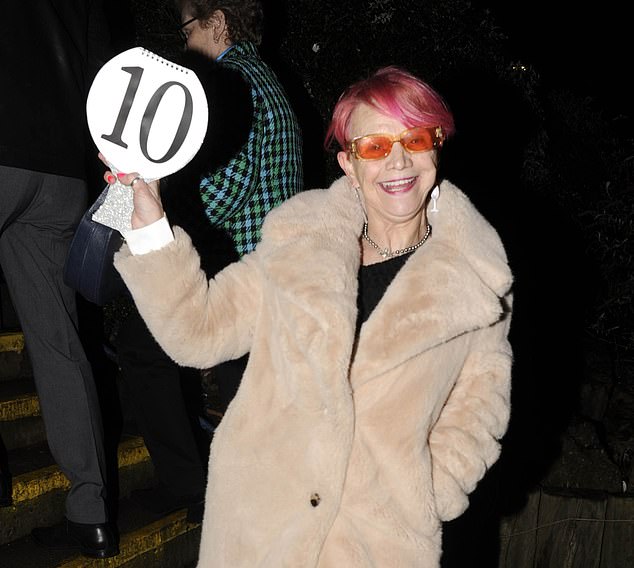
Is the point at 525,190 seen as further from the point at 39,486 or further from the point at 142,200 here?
the point at 142,200

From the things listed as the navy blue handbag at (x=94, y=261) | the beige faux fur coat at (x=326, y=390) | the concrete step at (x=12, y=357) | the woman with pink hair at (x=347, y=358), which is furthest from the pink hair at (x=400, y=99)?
Answer: the concrete step at (x=12, y=357)

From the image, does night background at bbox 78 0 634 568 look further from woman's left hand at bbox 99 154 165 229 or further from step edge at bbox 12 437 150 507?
woman's left hand at bbox 99 154 165 229

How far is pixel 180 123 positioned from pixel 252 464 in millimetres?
804

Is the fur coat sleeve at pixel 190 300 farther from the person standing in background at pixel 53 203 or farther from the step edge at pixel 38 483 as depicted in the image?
the step edge at pixel 38 483

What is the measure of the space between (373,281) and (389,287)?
13cm

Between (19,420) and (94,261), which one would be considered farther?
(19,420)

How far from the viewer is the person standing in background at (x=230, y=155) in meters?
2.68

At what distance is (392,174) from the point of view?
2006 mm

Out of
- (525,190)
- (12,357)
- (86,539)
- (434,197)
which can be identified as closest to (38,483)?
(86,539)

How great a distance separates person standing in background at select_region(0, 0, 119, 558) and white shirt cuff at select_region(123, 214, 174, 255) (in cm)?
91

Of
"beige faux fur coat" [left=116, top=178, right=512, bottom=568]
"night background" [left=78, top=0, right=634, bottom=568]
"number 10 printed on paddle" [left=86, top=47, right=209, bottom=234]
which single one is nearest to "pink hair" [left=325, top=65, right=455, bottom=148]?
"beige faux fur coat" [left=116, top=178, right=512, bottom=568]

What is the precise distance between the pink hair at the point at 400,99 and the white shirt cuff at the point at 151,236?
2.01ft

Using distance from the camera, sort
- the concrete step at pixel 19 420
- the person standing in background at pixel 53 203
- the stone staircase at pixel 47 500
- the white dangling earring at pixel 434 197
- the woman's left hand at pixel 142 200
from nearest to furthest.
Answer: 1. the woman's left hand at pixel 142 200
2. the white dangling earring at pixel 434 197
3. the person standing in background at pixel 53 203
4. the stone staircase at pixel 47 500
5. the concrete step at pixel 19 420

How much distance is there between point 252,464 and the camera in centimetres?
185
